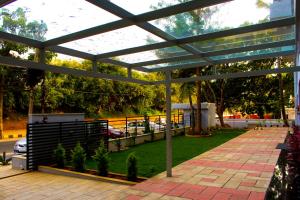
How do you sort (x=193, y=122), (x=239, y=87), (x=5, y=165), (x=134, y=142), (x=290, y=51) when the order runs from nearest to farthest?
1. (x=290, y=51)
2. (x=5, y=165)
3. (x=134, y=142)
4. (x=193, y=122)
5. (x=239, y=87)

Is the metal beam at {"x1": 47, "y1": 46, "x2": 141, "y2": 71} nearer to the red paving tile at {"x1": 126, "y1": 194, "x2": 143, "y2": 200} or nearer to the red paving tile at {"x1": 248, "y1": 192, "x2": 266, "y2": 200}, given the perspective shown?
the red paving tile at {"x1": 126, "y1": 194, "x2": 143, "y2": 200}

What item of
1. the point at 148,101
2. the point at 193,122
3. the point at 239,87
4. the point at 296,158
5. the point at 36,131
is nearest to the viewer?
the point at 296,158

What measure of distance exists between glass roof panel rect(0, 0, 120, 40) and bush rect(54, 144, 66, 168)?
15.2 ft

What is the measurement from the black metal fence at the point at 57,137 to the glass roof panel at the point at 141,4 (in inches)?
223

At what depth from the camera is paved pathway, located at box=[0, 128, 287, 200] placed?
17.1 ft

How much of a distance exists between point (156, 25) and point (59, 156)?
211 inches

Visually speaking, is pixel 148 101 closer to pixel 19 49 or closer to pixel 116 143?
pixel 19 49

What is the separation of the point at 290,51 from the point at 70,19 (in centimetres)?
511

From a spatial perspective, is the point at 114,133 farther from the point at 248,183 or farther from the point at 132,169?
the point at 248,183

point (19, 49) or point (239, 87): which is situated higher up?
point (19, 49)

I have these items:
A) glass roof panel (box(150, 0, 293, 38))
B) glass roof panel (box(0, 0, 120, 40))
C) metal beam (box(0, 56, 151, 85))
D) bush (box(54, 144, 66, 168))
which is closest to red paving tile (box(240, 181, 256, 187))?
glass roof panel (box(150, 0, 293, 38))

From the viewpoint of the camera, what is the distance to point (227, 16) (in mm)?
4164

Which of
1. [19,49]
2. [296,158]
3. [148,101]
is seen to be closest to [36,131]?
[296,158]

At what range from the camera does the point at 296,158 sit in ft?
11.8
